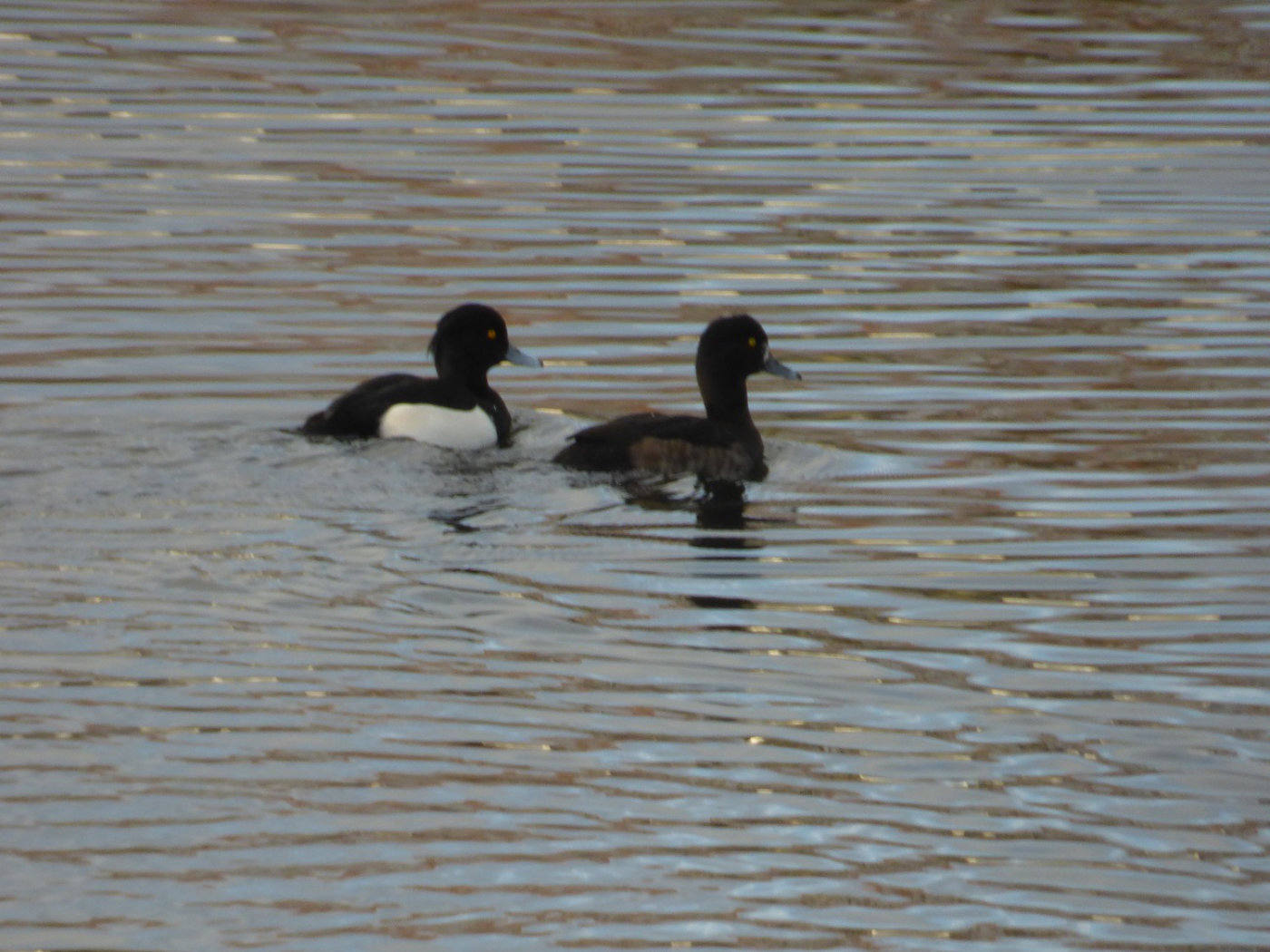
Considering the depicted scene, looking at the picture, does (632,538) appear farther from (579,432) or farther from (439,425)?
(439,425)

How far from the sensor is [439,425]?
35.1ft

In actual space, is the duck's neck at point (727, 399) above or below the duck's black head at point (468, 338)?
below

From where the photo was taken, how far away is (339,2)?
25016mm

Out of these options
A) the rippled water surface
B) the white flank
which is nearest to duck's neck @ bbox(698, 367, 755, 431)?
the rippled water surface

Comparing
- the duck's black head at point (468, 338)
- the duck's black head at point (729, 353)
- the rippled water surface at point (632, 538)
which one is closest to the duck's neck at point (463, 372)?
the duck's black head at point (468, 338)

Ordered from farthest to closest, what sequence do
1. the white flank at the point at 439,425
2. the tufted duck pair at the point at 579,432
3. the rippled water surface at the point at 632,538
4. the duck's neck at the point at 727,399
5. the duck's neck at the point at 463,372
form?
1. the duck's neck at the point at 463,372
2. the duck's neck at the point at 727,399
3. the white flank at the point at 439,425
4. the tufted duck pair at the point at 579,432
5. the rippled water surface at the point at 632,538

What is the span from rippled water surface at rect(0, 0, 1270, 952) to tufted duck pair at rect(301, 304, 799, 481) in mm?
219

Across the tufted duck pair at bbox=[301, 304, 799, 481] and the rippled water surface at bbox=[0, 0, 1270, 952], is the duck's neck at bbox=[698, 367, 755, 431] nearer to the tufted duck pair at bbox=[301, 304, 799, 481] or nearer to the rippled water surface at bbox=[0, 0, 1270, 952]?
the tufted duck pair at bbox=[301, 304, 799, 481]

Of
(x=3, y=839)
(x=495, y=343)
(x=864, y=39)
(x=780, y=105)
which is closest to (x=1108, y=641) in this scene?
(x=3, y=839)

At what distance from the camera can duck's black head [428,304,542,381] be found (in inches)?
450

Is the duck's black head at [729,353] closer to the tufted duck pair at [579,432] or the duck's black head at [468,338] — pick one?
the tufted duck pair at [579,432]

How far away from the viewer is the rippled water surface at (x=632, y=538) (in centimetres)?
573

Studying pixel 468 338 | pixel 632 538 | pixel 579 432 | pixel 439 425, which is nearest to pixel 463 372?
pixel 468 338

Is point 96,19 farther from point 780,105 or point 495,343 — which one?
→ point 495,343
